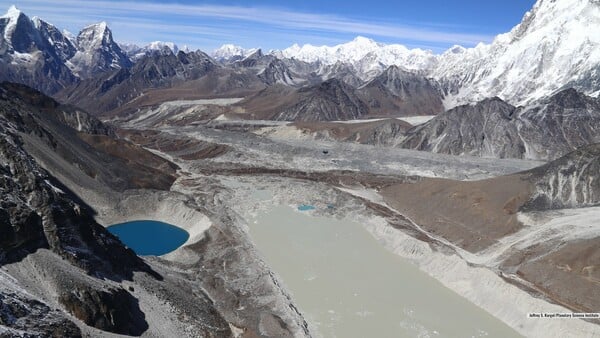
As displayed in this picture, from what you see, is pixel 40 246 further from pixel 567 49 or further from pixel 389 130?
pixel 567 49

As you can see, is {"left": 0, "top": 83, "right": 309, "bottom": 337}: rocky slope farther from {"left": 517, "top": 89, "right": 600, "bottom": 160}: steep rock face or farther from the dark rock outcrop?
{"left": 517, "top": 89, "right": 600, "bottom": 160}: steep rock face

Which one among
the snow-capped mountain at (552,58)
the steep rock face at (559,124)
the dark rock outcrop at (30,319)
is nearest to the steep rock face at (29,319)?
the dark rock outcrop at (30,319)

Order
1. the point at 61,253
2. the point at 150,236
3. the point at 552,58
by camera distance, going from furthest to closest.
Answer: the point at 552,58 → the point at 150,236 → the point at 61,253

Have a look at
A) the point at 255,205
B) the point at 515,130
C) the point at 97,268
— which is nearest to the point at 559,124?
the point at 515,130

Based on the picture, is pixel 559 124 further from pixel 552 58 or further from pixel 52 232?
pixel 52 232

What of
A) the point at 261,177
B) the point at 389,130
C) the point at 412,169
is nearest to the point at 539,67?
the point at 389,130

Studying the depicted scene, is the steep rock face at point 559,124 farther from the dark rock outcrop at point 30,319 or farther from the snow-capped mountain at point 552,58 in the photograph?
the dark rock outcrop at point 30,319
